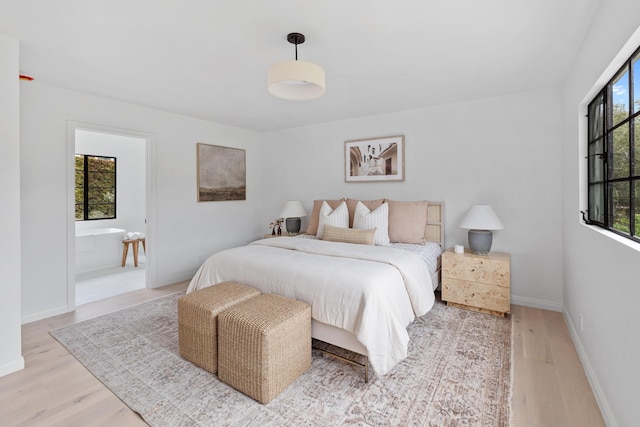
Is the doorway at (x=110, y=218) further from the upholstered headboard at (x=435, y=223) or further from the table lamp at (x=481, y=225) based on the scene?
the table lamp at (x=481, y=225)

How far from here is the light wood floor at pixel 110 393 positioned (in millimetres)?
1743

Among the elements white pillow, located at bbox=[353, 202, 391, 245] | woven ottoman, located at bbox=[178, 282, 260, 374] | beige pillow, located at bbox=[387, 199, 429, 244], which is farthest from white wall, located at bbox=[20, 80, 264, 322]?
beige pillow, located at bbox=[387, 199, 429, 244]

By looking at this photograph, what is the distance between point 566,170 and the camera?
2967 millimetres

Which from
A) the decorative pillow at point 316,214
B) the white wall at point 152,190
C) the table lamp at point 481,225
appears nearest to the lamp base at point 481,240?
the table lamp at point 481,225

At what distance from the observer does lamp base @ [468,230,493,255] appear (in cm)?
328

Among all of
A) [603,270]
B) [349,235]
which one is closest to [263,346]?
[349,235]

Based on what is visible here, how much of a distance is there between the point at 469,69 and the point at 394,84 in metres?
0.69

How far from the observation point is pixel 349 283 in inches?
85.5

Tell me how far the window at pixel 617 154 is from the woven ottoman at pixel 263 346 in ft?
6.36

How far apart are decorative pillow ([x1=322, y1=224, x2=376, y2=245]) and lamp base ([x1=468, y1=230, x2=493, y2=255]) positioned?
1.06 m

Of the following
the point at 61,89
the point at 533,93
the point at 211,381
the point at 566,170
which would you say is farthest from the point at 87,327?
the point at 533,93

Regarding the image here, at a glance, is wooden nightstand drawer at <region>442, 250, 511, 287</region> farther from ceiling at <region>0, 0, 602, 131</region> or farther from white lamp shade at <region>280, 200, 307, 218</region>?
white lamp shade at <region>280, 200, 307, 218</region>

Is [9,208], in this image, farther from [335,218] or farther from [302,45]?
[335,218]

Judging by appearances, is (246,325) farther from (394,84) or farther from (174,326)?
(394,84)
